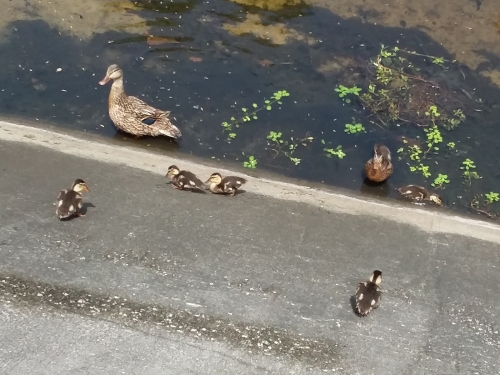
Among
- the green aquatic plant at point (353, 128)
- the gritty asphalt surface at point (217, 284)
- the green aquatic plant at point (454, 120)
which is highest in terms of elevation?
the green aquatic plant at point (454, 120)

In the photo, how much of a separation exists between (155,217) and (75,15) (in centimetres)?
397

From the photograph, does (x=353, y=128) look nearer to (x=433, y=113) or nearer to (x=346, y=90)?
(x=346, y=90)

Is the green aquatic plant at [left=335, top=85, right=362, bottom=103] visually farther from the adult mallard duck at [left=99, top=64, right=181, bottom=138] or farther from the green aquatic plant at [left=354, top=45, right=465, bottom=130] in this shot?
the adult mallard duck at [left=99, top=64, right=181, bottom=138]

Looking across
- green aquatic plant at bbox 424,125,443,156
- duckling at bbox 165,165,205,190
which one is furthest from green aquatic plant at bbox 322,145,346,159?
duckling at bbox 165,165,205,190

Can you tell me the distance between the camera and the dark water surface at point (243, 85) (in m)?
6.38

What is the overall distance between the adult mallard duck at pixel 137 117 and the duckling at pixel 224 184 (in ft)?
3.63

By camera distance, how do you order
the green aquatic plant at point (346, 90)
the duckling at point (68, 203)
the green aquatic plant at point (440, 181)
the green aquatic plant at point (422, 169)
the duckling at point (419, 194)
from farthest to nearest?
the green aquatic plant at point (346, 90) < the green aquatic plant at point (422, 169) < the green aquatic plant at point (440, 181) < the duckling at point (419, 194) < the duckling at point (68, 203)

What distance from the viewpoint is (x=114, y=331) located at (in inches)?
159

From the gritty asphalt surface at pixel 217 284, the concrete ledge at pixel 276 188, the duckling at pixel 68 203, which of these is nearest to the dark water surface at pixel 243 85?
the concrete ledge at pixel 276 188

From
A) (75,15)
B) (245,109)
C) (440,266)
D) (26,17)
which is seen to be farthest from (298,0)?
(440,266)

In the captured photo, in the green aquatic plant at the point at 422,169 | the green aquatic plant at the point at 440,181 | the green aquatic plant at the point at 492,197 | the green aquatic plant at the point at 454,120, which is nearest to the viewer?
the green aquatic plant at the point at 492,197

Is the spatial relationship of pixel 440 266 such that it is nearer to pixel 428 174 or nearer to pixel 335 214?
pixel 335 214

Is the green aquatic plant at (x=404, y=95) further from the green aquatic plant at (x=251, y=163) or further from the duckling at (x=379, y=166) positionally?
the green aquatic plant at (x=251, y=163)

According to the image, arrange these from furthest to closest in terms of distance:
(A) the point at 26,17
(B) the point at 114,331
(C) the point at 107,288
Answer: (A) the point at 26,17
(C) the point at 107,288
(B) the point at 114,331
